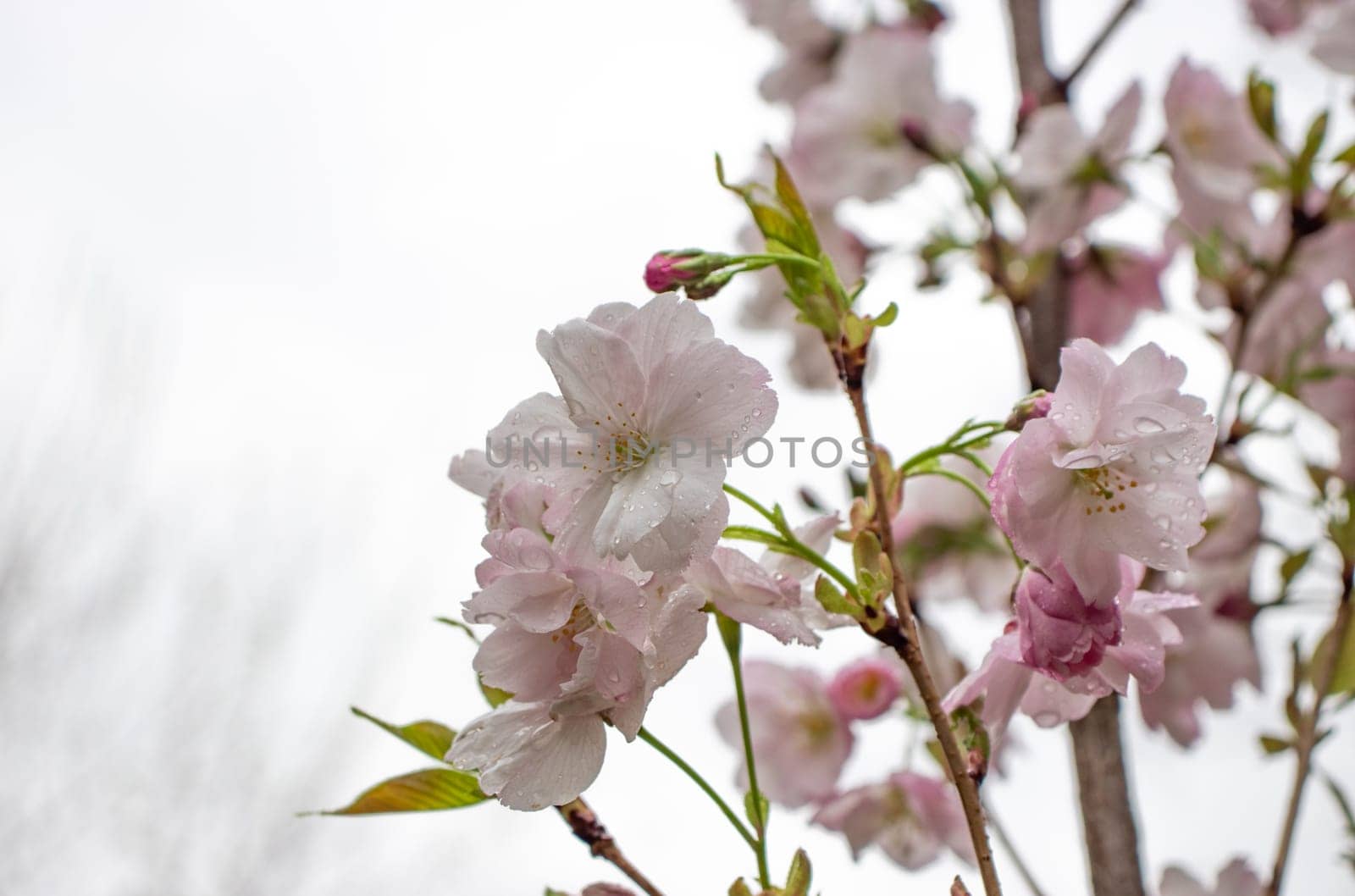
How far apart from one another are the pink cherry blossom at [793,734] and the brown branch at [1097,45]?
0.61 meters

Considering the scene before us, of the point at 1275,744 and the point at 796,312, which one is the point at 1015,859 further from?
the point at 796,312

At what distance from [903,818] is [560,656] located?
45 cm

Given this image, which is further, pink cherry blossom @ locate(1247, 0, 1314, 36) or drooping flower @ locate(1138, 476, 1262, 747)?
pink cherry blossom @ locate(1247, 0, 1314, 36)

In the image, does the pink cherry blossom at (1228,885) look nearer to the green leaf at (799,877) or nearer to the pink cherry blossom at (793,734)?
the pink cherry blossom at (793,734)

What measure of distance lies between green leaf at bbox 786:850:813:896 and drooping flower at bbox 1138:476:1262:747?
0.51 metres

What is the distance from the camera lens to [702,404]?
337 mm

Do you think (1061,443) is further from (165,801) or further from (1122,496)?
(165,801)

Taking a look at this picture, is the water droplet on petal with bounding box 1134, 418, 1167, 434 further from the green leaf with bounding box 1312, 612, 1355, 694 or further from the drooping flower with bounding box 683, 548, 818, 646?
the green leaf with bounding box 1312, 612, 1355, 694

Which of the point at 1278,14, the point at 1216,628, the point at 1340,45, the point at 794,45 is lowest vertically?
the point at 1216,628

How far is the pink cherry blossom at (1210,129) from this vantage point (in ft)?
3.10

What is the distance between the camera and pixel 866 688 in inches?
27.6

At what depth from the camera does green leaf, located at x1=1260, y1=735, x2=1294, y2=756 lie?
0.68 meters

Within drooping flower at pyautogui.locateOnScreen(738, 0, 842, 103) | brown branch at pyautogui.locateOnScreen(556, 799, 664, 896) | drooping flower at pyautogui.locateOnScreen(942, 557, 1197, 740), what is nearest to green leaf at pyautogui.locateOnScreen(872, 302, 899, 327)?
drooping flower at pyautogui.locateOnScreen(942, 557, 1197, 740)

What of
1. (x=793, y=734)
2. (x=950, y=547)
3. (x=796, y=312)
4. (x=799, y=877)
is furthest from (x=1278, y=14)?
(x=799, y=877)
